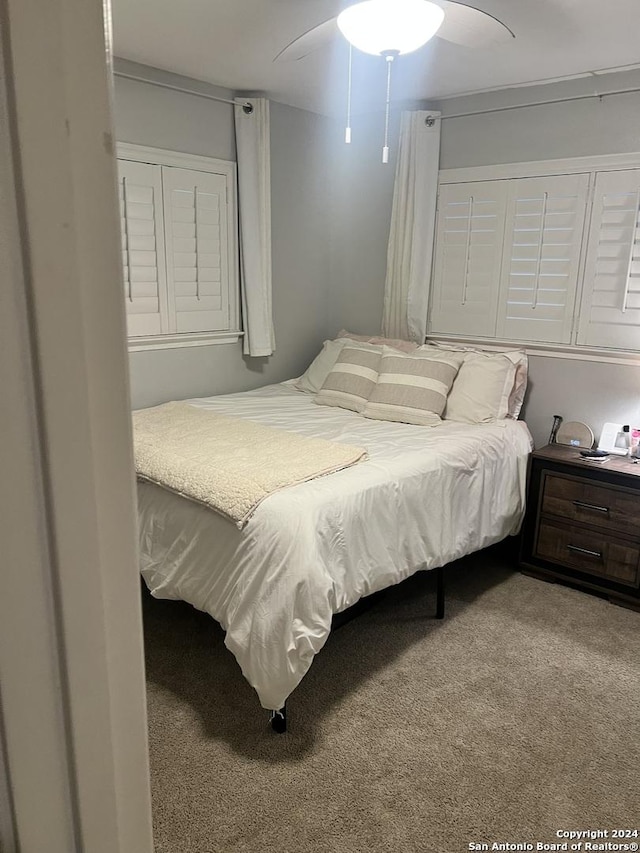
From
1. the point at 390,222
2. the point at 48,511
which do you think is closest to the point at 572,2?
the point at 390,222

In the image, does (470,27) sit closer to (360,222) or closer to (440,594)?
(360,222)

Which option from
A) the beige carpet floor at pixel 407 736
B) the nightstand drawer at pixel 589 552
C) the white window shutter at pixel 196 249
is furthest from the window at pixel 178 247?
the nightstand drawer at pixel 589 552

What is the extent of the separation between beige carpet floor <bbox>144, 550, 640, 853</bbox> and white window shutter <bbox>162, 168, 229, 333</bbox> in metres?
1.63

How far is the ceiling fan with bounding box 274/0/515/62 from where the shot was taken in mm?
2067

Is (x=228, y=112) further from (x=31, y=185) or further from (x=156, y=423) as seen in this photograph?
(x=31, y=185)

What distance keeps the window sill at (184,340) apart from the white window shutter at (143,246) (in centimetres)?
4

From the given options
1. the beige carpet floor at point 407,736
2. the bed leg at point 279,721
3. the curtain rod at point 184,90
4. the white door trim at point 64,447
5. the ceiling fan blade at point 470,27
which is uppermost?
the curtain rod at point 184,90

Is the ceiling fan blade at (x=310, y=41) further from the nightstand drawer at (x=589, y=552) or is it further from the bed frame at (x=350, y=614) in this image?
the nightstand drawer at (x=589, y=552)

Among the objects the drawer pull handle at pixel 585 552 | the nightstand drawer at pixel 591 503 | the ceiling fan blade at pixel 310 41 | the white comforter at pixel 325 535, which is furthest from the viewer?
the drawer pull handle at pixel 585 552

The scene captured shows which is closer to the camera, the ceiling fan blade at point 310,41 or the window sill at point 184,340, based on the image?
the ceiling fan blade at point 310,41

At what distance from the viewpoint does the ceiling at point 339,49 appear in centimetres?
238

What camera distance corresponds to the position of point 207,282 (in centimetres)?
362

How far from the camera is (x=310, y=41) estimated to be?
2.48 m

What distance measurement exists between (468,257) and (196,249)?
5.10 ft
